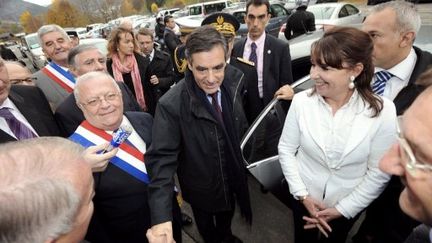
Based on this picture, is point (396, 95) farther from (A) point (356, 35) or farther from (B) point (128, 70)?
(B) point (128, 70)

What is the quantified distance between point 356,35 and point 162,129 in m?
1.25

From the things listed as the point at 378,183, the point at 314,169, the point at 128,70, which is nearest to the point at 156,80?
the point at 128,70

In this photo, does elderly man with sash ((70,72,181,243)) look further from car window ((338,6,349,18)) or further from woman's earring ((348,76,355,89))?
car window ((338,6,349,18))

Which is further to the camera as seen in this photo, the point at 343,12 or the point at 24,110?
the point at 343,12

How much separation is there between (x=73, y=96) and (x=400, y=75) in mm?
2371

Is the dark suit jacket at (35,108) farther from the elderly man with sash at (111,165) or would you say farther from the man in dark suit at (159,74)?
the man in dark suit at (159,74)

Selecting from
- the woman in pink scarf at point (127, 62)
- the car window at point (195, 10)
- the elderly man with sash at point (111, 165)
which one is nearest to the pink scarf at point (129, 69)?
the woman in pink scarf at point (127, 62)

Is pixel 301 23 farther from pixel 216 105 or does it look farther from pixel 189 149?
pixel 189 149

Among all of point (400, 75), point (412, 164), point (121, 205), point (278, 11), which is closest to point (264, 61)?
point (400, 75)

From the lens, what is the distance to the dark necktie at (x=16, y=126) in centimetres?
195

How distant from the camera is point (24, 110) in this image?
210 centimetres

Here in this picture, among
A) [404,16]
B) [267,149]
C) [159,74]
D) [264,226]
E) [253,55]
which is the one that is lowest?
[264,226]

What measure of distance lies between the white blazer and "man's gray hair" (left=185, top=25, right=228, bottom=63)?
65 cm

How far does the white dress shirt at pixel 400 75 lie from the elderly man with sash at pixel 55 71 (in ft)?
9.52
